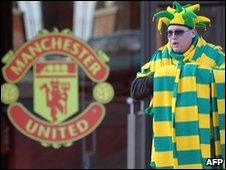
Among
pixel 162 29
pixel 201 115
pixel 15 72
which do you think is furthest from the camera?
pixel 15 72

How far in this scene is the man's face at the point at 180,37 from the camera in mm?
1017

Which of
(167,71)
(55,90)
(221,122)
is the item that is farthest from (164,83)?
(55,90)

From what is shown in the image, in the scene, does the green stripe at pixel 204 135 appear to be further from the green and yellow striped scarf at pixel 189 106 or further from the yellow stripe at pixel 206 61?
the yellow stripe at pixel 206 61

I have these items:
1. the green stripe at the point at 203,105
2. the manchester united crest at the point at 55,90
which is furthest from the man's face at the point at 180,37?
the manchester united crest at the point at 55,90

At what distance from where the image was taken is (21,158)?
168 inches

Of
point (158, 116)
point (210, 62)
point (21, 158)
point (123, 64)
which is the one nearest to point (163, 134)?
point (158, 116)

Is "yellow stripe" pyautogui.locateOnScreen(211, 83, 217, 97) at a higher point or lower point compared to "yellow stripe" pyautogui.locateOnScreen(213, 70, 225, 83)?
lower

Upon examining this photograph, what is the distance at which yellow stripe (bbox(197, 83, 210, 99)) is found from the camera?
1.00 metres

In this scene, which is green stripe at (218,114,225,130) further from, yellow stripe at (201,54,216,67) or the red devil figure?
the red devil figure

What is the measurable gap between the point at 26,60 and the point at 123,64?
742 mm

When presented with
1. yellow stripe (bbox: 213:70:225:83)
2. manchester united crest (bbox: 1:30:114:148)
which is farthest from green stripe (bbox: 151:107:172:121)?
manchester united crest (bbox: 1:30:114:148)

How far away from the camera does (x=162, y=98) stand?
40.5 inches

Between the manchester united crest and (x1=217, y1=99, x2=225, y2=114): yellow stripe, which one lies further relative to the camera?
the manchester united crest

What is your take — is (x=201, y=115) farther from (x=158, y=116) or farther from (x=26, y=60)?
(x=26, y=60)
